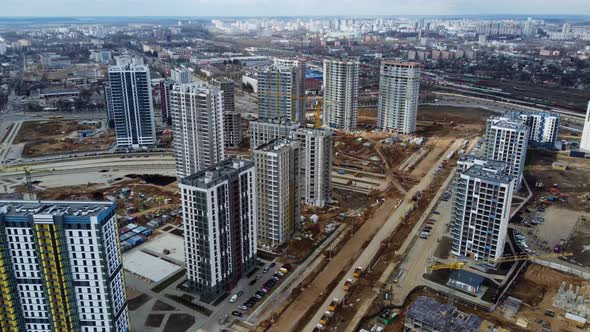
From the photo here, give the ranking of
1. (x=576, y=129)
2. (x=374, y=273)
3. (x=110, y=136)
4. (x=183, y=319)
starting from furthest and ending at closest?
(x=576, y=129), (x=110, y=136), (x=374, y=273), (x=183, y=319)

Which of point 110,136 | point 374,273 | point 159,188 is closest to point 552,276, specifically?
point 374,273

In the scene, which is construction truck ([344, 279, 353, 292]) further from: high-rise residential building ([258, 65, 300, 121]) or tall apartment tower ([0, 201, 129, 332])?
high-rise residential building ([258, 65, 300, 121])

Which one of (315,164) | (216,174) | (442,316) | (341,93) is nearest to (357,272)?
(442,316)

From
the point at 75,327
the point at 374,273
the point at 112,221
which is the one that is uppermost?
the point at 112,221

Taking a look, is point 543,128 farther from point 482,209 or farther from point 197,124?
point 197,124

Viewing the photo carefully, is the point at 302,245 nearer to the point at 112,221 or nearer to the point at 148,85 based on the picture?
the point at 112,221

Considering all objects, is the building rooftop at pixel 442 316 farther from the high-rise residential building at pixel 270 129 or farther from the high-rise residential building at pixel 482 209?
the high-rise residential building at pixel 270 129

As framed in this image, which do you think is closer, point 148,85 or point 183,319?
point 183,319

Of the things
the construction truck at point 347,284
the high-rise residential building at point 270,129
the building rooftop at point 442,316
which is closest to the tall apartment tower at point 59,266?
the construction truck at point 347,284
